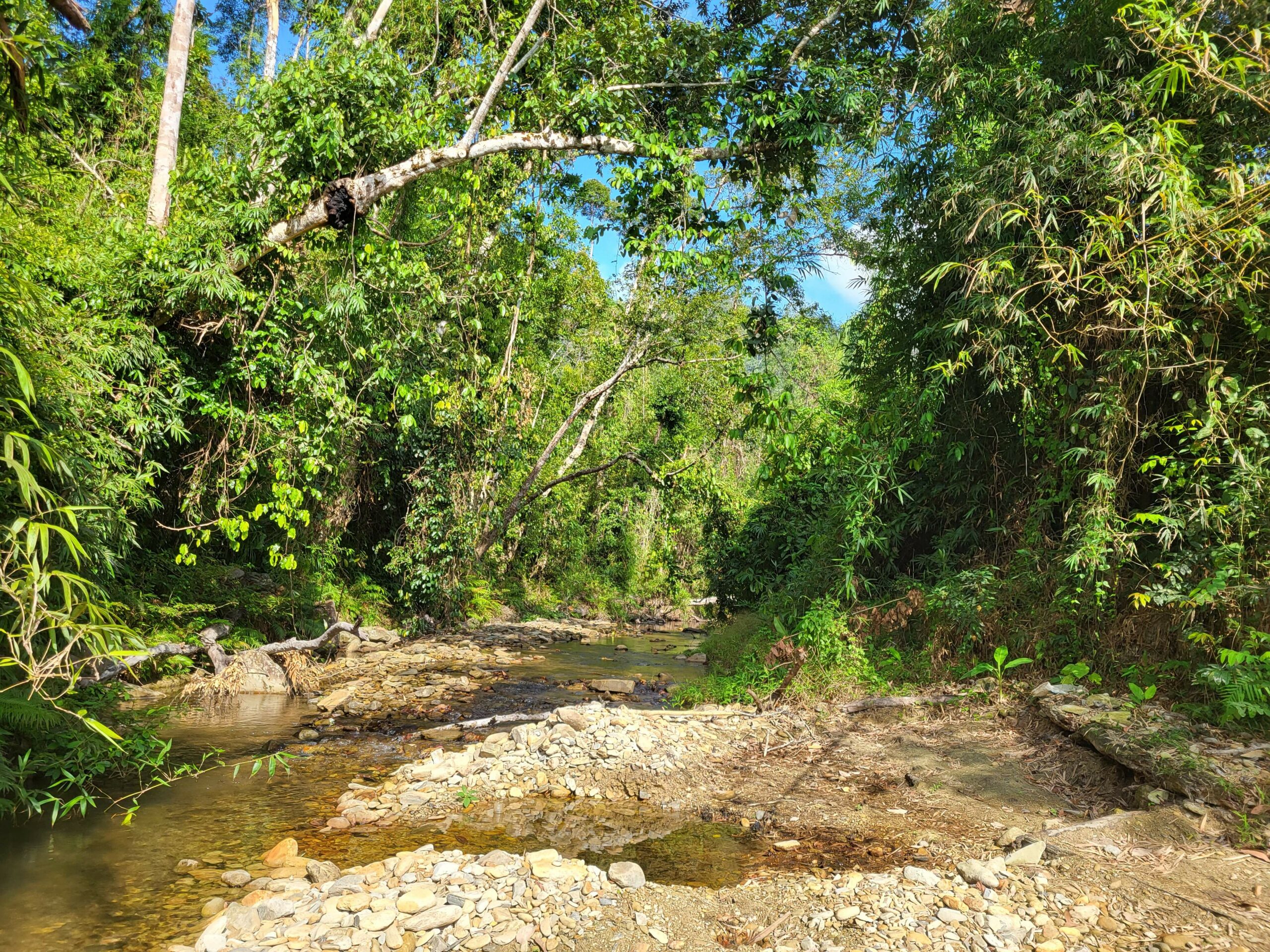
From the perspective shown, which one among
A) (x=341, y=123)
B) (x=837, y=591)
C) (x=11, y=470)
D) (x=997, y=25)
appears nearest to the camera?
(x=11, y=470)

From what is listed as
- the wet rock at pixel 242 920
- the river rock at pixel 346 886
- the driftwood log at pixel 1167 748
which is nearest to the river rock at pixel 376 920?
the river rock at pixel 346 886

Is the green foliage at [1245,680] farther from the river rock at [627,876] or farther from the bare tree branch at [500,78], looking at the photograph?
the bare tree branch at [500,78]

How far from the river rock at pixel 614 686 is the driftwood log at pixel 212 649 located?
13.6 feet

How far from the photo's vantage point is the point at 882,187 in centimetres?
910

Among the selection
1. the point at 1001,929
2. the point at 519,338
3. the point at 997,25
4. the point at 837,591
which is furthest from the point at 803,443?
the point at 519,338

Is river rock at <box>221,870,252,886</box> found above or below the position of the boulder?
above

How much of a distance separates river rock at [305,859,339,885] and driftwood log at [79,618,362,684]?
3.07 m

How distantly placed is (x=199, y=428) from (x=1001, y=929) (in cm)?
950

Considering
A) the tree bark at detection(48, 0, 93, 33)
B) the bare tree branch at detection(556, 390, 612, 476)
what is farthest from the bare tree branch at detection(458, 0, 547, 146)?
the bare tree branch at detection(556, 390, 612, 476)

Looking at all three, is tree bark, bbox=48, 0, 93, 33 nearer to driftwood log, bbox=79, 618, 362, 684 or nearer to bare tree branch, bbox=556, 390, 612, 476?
driftwood log, bbox=79, 618, 362, 684

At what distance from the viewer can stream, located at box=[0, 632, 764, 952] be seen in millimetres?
3896

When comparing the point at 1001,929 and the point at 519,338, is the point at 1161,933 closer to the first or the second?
the point at 1001,929

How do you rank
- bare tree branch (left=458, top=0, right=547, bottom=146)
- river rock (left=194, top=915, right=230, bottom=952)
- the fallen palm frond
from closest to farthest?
river rock (left=194, top=915, right=230, bottom=952), bare tree branch (left=458, top=0, right=547, bottom=146), the fallen palm frond

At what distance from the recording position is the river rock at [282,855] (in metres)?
4.50
